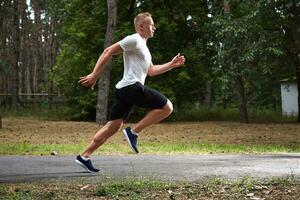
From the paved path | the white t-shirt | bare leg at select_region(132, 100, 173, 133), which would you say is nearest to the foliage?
the paved path

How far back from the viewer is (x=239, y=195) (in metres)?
5.34

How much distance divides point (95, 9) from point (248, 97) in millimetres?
23216

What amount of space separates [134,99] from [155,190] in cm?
143

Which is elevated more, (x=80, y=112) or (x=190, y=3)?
(x=190, y=3)

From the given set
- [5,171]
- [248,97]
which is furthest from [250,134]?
[248,97]

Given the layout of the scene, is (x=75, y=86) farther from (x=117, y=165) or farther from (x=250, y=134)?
(x=117, y=165)

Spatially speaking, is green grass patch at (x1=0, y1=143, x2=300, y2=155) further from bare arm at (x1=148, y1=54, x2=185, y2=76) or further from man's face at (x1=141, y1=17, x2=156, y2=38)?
man's face at (x1=141, y1=17, x2=156, y2=38)

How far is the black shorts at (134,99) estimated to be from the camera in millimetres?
6496

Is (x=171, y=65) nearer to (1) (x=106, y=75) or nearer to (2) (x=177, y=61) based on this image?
(2) (x=177, y=61)

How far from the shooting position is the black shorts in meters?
6.50

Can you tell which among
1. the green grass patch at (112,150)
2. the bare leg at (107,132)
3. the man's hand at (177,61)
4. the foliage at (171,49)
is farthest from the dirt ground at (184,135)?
the man's hand at (177,61)

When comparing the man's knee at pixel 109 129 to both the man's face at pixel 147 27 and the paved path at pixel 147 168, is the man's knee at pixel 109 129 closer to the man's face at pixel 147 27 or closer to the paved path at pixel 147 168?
the paved path at pixel 147 168

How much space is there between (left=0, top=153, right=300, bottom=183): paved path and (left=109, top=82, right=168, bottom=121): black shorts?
2.62 feet

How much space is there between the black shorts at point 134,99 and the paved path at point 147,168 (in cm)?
80
